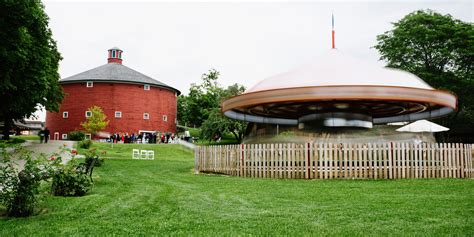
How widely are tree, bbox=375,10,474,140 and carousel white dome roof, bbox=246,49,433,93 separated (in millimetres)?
24117

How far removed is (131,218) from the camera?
6652 millimetres

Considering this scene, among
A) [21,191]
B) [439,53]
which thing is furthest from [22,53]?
[439,53]

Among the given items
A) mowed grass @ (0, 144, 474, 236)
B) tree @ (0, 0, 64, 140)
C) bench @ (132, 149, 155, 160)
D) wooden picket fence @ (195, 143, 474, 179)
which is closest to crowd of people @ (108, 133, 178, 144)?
bench @ (132, 149, 155, 160)

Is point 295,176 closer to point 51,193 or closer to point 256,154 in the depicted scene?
point 256,154

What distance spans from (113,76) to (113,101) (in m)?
3.67

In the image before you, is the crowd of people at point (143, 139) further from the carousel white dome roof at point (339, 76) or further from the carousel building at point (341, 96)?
the carousel white dome roof at point (339, 76)

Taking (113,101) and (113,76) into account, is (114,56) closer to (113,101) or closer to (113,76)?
(113,76)

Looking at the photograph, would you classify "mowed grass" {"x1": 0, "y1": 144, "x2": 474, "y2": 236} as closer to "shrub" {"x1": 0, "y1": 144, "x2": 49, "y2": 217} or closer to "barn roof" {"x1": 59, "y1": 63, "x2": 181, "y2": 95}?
"shrub" {"x1": 0, "y1": 144, "x2": 49, "y2": 217}

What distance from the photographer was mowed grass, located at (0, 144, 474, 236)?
580 cm

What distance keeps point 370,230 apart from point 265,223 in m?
1.42

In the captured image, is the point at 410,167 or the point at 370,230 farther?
the point at 410,167

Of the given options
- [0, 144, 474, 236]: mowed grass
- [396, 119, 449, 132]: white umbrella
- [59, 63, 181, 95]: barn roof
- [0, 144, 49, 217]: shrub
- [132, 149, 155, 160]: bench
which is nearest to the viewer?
[0, 144, 474, 236]: mowed grass

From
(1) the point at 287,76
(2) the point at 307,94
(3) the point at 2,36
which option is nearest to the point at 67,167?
(2) the point at 307,94

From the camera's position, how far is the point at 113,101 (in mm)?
59594
